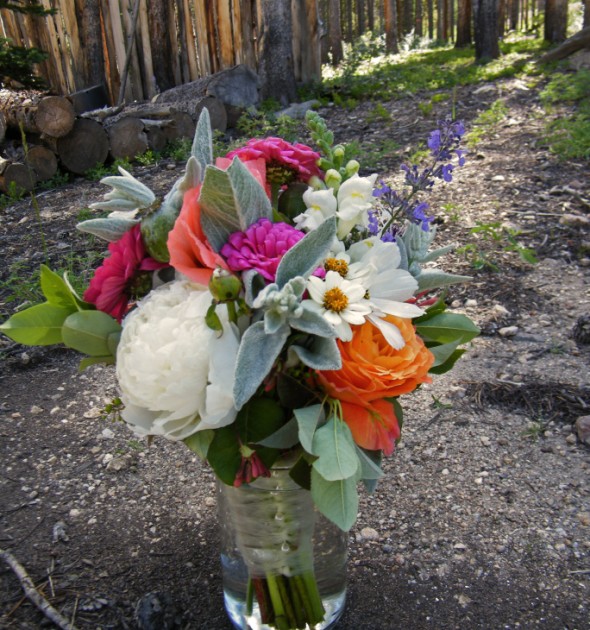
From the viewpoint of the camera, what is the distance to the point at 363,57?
920 centimetres

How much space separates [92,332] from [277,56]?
5722mm

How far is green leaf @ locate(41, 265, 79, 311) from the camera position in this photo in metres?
1.19

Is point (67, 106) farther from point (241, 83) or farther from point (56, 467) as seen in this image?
point (56, 467)

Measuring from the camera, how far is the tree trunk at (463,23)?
9.25 meters

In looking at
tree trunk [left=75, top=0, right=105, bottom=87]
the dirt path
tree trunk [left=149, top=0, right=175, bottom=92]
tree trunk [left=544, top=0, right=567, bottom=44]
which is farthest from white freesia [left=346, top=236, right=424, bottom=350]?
tree trunk [left=544, top=0, right=567, bottom=44]

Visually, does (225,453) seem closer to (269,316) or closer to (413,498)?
(269,316)

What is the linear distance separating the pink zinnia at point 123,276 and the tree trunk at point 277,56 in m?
5.51

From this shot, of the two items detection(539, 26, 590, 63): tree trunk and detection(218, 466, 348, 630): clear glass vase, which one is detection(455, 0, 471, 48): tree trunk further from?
detection(218, 466, 348, 630): clear glass vase

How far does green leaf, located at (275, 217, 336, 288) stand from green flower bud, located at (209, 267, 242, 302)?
63 mm

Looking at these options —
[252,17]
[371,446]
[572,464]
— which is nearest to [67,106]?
[252,17]

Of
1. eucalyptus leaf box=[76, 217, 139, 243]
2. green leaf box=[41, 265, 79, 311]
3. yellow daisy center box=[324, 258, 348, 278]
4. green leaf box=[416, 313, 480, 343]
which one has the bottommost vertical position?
green leaf box=[416, 313, 480, 343]

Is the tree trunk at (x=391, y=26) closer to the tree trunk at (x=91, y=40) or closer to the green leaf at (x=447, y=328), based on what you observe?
the tree trunk at (x=91, y=40)

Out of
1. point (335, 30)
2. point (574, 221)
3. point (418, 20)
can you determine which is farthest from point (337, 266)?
point (418, 20)

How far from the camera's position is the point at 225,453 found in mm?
1131
